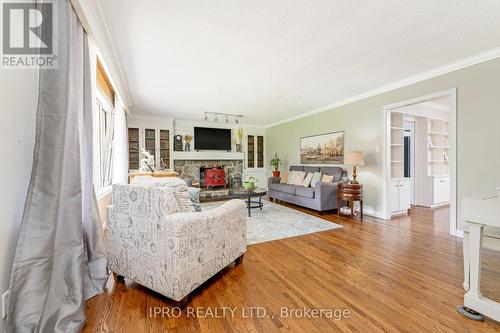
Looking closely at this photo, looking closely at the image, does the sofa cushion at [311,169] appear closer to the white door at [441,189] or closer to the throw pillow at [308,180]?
the throw pillow at [308,180]

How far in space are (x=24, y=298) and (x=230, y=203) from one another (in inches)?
58.5

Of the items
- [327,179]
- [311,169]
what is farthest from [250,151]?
[327,179]

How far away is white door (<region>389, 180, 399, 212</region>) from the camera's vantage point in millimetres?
4205

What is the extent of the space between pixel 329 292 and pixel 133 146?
20.0 ft

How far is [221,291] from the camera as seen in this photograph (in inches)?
73.0

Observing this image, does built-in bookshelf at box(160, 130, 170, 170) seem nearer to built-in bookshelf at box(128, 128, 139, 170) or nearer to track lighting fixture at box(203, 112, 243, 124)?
built-in bookshelf at box(128, 128, 139, 170)

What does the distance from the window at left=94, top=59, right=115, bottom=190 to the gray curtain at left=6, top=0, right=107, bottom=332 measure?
167 cm

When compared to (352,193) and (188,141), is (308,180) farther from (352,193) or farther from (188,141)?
(188,141)

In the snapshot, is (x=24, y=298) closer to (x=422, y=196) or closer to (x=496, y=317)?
(x=496, y=317)

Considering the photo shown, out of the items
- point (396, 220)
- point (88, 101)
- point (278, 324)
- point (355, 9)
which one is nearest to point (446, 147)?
point (396, 220)

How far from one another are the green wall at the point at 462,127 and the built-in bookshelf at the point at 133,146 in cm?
530

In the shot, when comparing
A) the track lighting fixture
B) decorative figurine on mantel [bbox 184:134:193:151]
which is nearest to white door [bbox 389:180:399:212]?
the track lighting fixture

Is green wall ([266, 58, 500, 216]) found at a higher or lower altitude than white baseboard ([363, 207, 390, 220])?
higher

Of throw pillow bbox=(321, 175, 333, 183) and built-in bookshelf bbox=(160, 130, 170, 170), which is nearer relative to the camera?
throw pillow bbox=(321, 175, 333, 183)
